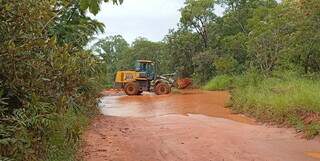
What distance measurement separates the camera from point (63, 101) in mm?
4891

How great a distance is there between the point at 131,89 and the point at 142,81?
0.93 metres

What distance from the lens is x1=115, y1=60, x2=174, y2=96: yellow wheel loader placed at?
2903cm

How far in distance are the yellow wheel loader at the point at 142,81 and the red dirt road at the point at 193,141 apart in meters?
13.3

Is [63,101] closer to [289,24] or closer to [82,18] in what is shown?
[82,18]

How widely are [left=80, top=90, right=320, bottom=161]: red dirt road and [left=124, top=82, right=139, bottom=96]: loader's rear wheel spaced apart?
1354 centimetres

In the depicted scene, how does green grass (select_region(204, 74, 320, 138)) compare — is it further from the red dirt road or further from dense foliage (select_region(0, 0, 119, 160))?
dense foliage (select_region(0, 0, 119, 160))

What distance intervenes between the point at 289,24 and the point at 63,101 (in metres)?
19.3

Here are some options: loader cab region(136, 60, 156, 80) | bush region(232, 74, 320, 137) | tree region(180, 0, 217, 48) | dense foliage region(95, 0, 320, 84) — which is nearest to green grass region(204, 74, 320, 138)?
bush region(232, 74, 320, 137)

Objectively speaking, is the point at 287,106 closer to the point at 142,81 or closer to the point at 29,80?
the point at 29,80

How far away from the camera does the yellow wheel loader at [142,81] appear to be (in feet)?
95.2

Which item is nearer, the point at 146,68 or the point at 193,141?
the point at 193,141

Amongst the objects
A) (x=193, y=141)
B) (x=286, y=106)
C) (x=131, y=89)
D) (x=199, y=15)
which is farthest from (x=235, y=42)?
(x=193, y=141)

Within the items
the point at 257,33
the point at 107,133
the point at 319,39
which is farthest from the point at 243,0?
the point at 107,133

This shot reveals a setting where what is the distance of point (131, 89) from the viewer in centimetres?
2914
